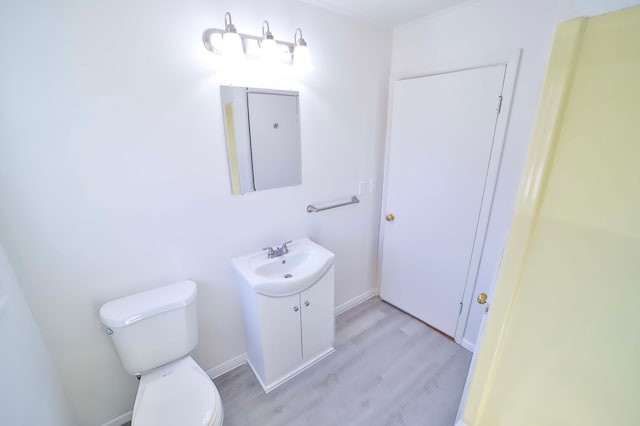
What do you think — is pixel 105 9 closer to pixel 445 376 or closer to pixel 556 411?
pixel 556 411

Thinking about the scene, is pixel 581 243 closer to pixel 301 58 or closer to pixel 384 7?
pixel 301 58

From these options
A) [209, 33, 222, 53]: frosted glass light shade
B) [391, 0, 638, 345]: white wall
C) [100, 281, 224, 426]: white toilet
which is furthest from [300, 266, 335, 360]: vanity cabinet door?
[209, 33, 222, 53]: frosted glass light shade

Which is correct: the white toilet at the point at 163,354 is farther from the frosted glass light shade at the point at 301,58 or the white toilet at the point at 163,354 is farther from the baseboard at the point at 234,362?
the frosted glass light shade at the point at 301,58

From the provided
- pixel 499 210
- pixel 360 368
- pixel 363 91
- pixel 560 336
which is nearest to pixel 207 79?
pixel 363 91

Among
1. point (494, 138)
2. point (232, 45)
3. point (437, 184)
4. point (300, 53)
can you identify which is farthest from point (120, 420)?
point (494, 138)

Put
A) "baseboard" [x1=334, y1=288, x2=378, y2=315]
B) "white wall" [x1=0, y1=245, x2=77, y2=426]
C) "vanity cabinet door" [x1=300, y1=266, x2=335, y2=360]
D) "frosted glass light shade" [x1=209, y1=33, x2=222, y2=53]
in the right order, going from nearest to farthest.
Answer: "white wall" [x1=0, y1=245, x2=77, y2=426] → "frosted glass light shade" [x1=209, y1=33, x2=222, y2=53] → "vanity cabinet door" [x1=300, y1=266, x2=335, y2=360] → "baseboard" [x1=334, y1=288, x2=378, y2=315]

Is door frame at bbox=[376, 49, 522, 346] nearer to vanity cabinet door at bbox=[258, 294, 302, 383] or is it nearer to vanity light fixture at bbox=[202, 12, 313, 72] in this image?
vanity light fixture at bbox=[202, 12, 313, 72]

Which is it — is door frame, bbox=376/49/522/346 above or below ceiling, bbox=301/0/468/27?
below

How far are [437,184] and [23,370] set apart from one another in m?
2.39

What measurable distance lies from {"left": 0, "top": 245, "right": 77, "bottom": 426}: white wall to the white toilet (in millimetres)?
246

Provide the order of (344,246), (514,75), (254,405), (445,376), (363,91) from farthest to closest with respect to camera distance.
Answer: (344,246), (363,91), (445,376), (254,405), (514,75)

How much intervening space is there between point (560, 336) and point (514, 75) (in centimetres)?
158

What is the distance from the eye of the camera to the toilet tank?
123cm

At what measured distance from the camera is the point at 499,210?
1.67 m
